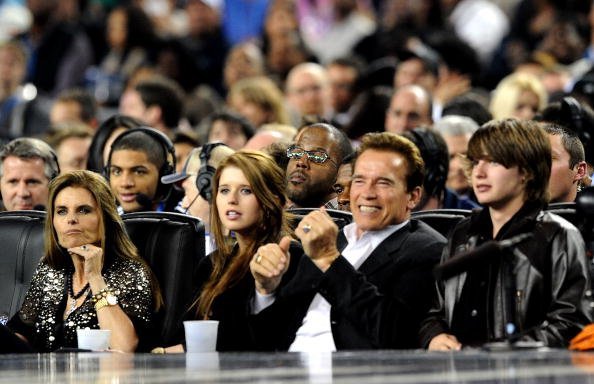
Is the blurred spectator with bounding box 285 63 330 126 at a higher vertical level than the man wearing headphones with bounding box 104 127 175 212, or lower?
higher

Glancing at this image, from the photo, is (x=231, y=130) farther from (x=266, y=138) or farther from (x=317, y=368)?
(x=317, y=368)

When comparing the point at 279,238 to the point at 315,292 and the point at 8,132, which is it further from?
the point at 8,132

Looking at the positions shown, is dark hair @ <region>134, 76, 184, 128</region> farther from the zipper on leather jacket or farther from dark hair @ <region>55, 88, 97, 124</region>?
the zipper on leather jacket

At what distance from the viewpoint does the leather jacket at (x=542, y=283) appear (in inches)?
216

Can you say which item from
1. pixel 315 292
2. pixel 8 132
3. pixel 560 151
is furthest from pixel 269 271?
pixel 8 132

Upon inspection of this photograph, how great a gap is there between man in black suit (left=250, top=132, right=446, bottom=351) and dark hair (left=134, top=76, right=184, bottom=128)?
16.3 feet

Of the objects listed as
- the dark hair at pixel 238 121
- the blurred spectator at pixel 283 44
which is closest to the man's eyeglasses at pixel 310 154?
the dark hair at pixel 238 121

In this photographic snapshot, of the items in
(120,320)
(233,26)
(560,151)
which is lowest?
(120,320)

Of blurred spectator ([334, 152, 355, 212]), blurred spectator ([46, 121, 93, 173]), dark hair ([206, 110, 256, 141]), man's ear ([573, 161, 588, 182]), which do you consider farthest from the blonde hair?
blurred spectator ([46, 121, 93, 173])

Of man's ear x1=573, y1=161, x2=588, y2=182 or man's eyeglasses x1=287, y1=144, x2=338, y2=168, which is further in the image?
man's eyeglasses x1=287, y1=144, x2=338, y2=168

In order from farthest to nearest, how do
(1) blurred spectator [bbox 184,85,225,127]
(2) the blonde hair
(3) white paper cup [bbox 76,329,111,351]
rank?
(1) blurred spectator [bbox 184,85,225,127] → (2) the blonde hair → (3) white paper cup [bbox 76,329,111,351]

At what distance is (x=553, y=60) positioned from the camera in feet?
39.7

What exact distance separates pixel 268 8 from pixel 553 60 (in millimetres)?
3963

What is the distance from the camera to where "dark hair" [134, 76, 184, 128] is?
11.2 m
